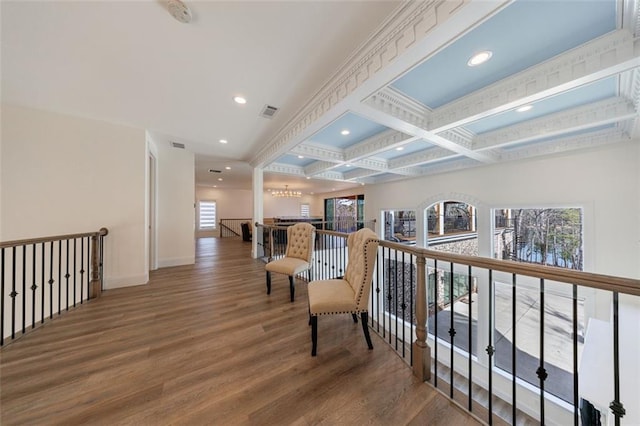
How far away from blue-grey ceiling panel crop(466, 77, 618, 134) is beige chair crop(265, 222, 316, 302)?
332cm

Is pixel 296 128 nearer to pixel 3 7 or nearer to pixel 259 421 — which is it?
pixel 3 7

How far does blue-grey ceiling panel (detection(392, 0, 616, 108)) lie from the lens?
1539 mm

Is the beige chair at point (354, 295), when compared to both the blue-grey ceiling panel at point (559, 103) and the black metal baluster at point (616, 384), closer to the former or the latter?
the black metal baluster at point (616, 384)

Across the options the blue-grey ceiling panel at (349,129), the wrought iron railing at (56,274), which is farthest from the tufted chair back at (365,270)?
the wrought iron railing at (56,274)

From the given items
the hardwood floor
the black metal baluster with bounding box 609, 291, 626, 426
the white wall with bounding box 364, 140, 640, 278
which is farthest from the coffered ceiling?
the hardwood floor

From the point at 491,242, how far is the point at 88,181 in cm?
815

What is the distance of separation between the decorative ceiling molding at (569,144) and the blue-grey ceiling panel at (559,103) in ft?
4.38

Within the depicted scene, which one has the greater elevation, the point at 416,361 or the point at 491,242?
the point at 491,242

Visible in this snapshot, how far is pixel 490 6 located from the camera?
131cm

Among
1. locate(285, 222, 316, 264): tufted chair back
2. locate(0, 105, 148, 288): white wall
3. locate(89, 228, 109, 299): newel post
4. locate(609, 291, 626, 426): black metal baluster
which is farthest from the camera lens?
locate(285, 222, 316, 264): tufted chair back

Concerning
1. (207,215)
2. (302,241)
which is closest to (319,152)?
(302,241)

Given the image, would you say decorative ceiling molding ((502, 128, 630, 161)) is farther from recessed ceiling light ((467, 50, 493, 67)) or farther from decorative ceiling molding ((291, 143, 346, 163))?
decorative ceiling molding ((291, 143, 346, 163))

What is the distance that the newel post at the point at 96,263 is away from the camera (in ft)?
10.4

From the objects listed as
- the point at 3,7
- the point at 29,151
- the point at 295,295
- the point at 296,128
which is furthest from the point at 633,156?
the point at 29,151
